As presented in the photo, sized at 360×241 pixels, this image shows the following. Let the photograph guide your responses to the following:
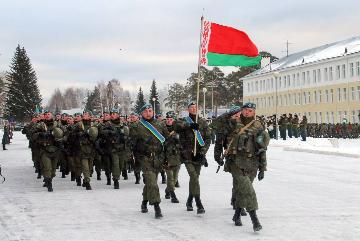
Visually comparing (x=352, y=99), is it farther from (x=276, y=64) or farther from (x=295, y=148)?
(x=295, y=148)

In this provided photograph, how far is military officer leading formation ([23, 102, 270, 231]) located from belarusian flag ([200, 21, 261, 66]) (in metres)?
1.25

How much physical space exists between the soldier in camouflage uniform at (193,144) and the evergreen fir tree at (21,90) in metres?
77.1

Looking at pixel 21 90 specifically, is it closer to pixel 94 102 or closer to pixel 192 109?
pixel 94 102

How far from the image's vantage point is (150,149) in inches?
392

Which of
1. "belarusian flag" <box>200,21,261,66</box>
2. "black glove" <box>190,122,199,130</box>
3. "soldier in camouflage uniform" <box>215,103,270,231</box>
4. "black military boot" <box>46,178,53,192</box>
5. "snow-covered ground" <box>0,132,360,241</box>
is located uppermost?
"belarusian flag" <box>200,21,261,66</box>

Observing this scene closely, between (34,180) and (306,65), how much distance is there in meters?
65.0

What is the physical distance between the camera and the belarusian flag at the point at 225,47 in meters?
11.1

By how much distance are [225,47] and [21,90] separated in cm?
7815

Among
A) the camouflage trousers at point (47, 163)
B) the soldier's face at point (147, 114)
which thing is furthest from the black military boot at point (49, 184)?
the soldier's face at point (147, 114)

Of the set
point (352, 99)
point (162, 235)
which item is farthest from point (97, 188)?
point (352, 99)

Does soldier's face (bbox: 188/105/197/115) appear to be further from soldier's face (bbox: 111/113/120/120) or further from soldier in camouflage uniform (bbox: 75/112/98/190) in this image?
soldier in camouflage uniform (bbox: 75/112/98/190)

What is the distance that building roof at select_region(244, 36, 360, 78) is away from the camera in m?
69.9

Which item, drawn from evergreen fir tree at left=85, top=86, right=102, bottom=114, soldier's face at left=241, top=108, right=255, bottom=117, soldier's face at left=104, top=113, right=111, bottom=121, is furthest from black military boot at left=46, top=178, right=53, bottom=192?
evergreen fir tree at left=85, top=86, right=102, bottom=114

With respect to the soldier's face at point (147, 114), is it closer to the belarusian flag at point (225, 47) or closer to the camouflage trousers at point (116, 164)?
the belarusian flag at point (225, 47)
